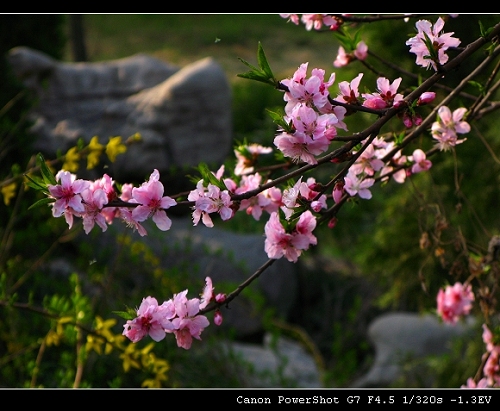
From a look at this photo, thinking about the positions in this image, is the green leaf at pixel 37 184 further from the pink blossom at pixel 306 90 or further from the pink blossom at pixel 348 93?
the pink blossom at pixel 348 93

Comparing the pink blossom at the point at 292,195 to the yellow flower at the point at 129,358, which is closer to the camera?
the pink blossom at the point at 292,195

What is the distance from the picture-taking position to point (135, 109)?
240 inches

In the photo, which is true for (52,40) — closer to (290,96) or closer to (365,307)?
(365,307)

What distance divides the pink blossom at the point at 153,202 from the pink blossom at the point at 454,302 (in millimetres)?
1633

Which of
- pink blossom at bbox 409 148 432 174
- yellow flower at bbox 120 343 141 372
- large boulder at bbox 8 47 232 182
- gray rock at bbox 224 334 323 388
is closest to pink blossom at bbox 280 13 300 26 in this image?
pink blossom at bbox 409 148 432 174

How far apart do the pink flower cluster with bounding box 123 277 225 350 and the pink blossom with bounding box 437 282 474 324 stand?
4.74 ft

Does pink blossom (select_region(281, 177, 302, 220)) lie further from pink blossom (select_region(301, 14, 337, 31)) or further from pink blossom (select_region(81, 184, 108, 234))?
pink blossom (select_region(301, 14, 337, 31))

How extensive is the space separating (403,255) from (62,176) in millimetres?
3247

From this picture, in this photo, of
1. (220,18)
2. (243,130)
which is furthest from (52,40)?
(220,18)

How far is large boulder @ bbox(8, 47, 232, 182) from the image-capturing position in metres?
5.86

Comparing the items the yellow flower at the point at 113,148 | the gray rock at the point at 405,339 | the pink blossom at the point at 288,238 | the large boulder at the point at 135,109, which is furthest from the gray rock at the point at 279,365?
the pink blossom at the point at 288,238

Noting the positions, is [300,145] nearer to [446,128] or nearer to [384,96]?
[384,96]

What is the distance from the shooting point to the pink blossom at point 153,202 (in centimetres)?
160

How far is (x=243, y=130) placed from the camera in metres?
8.89
